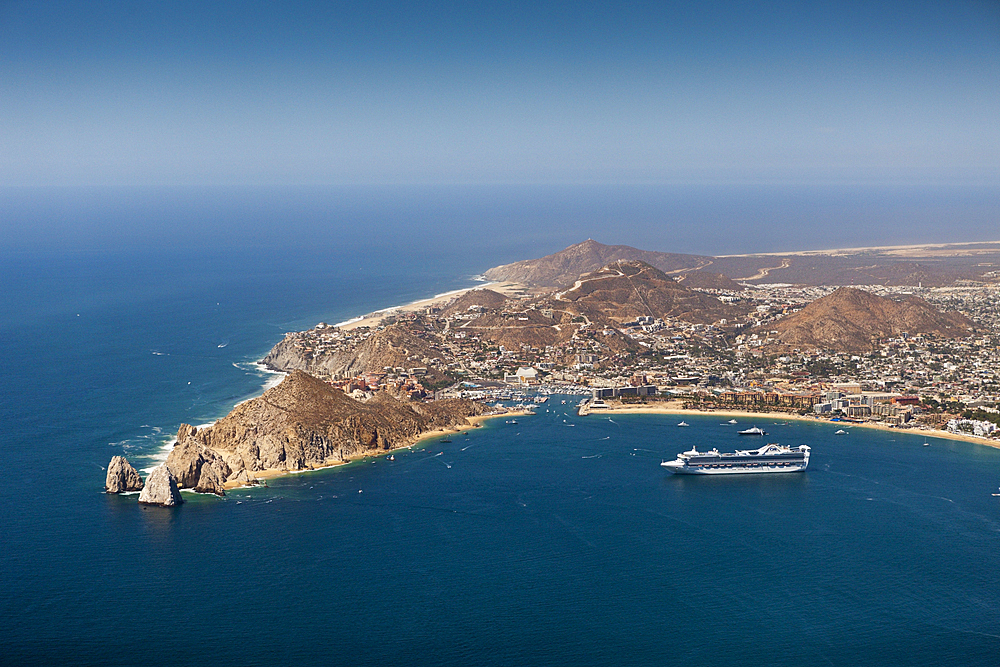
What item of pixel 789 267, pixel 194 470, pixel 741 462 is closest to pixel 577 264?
pixel 789 267

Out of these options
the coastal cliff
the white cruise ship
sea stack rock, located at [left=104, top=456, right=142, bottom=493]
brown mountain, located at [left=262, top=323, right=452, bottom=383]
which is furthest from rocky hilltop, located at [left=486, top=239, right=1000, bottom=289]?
A: sea stack rock, located at [left=104, top=456, right=142, bottom=493]

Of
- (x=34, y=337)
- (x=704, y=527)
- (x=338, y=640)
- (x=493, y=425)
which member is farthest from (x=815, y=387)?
(x=34, y=337)

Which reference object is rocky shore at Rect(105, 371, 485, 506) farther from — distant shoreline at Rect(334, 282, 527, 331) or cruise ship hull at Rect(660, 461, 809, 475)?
distant shoreline at Rect(334, 282, 527, 331)

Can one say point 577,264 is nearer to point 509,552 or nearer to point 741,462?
point 741,462

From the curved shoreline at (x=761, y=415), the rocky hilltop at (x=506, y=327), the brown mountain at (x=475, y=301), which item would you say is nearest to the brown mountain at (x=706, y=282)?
the rocky hilltop at (x=506, y=327)

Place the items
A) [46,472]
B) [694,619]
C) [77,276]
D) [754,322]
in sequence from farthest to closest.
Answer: [77,276]
[754,322]
[46,472]
[694,619]

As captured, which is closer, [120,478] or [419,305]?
[120,478]

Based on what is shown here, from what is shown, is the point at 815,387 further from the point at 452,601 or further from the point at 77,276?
the point at 77,276

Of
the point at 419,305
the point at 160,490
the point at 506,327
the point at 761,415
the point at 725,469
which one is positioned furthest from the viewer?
the point at 419,305
